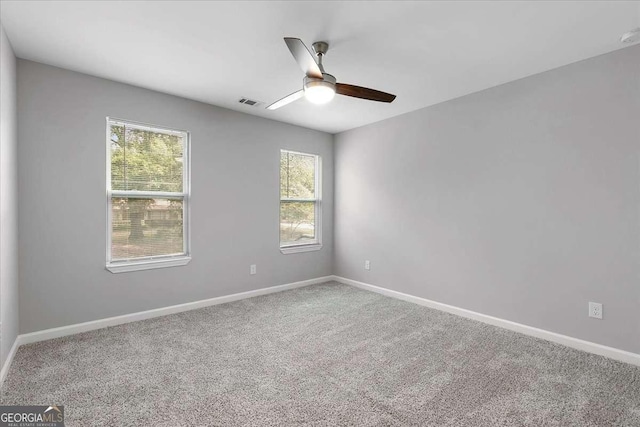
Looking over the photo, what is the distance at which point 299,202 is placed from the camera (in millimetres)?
4891

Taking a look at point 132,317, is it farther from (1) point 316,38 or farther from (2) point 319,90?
(1) point 316,38

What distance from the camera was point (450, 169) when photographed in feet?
12.1

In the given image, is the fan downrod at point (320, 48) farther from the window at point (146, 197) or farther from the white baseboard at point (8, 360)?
the white baseboard at point (8, 360)

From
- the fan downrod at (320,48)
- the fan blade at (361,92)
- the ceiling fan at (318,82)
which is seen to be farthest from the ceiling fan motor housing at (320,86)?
the fan downrod at (320,48)

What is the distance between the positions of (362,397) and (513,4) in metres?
2.67

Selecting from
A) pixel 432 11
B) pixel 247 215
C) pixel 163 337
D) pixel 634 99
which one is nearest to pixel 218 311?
pixel 163 337

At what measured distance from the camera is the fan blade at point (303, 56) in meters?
1.83

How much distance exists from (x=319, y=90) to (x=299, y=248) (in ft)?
9.55

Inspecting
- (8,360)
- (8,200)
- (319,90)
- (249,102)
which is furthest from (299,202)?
(8,360)

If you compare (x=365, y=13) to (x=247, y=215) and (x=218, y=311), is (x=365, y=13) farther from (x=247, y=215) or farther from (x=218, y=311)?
(x=218, y=311)

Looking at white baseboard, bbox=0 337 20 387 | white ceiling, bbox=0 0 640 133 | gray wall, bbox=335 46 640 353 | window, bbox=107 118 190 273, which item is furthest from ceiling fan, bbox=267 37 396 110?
white baseboard, bbox=0 337 20 387

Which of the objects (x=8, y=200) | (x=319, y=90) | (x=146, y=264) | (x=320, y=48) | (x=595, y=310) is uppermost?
(x=320, y=48)

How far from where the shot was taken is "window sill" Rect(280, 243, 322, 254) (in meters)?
4.65

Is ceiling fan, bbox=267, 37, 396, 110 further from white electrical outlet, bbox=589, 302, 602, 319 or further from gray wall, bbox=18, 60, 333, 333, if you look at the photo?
white electrical outlet, bbox=589, 302, 602, 319
